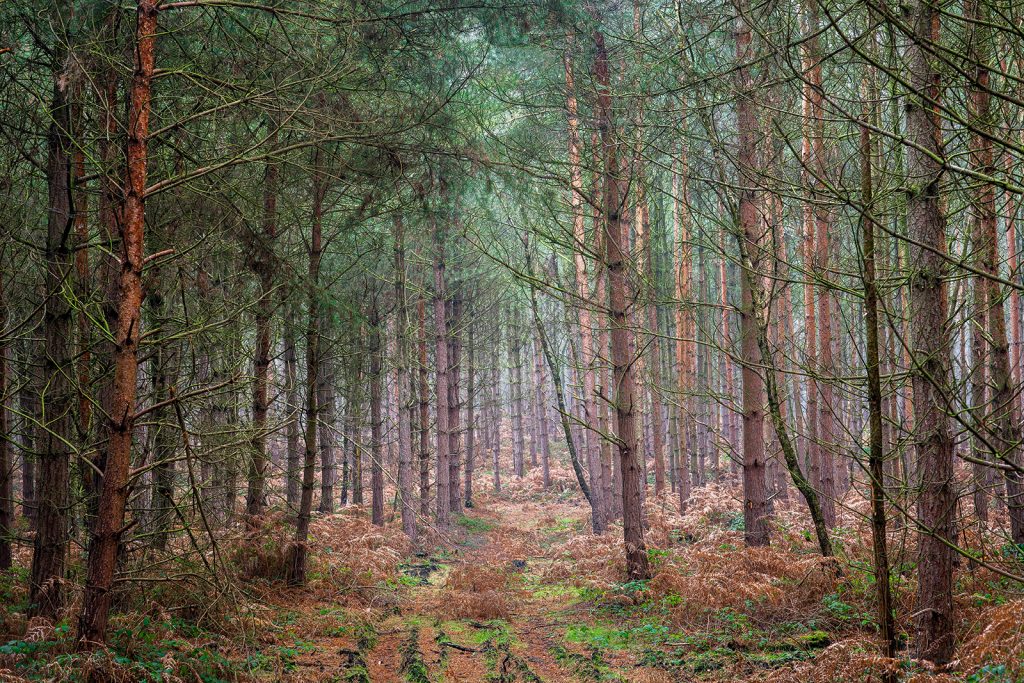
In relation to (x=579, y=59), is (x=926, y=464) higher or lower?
lower

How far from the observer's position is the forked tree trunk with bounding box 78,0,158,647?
351cm

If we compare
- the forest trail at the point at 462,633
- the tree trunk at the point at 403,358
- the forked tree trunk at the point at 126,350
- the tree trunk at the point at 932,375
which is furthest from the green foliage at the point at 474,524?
the forked tree trunk at the point at 126,350

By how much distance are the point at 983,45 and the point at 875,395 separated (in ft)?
7.78

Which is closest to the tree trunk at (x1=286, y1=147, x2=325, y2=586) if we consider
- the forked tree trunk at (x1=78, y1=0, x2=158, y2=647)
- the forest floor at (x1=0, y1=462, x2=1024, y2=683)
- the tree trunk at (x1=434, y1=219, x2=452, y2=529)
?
the forest floor at (x1=0, y1=462, x2=1024, y2=683)

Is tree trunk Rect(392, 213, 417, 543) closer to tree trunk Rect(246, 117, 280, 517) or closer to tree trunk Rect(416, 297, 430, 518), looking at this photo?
tree trunk Rect(416, 297, 430, 518)

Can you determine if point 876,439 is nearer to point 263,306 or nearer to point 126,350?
point 126,350

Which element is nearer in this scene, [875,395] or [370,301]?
[875,395]

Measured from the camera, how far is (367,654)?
657cm

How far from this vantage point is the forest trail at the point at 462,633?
591 cm

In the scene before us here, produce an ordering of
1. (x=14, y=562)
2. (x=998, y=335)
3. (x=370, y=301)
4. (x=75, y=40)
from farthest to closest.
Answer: (x=370, y=301)
(x=14, y=562)
(x=998, y=335)
(x=75, y=40)

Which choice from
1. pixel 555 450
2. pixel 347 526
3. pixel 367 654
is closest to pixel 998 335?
pixel 367 654

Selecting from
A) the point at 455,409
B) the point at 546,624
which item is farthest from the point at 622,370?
the point at 455,409

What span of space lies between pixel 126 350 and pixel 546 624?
6.08m

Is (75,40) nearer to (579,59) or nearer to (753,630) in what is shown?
(579,59)
